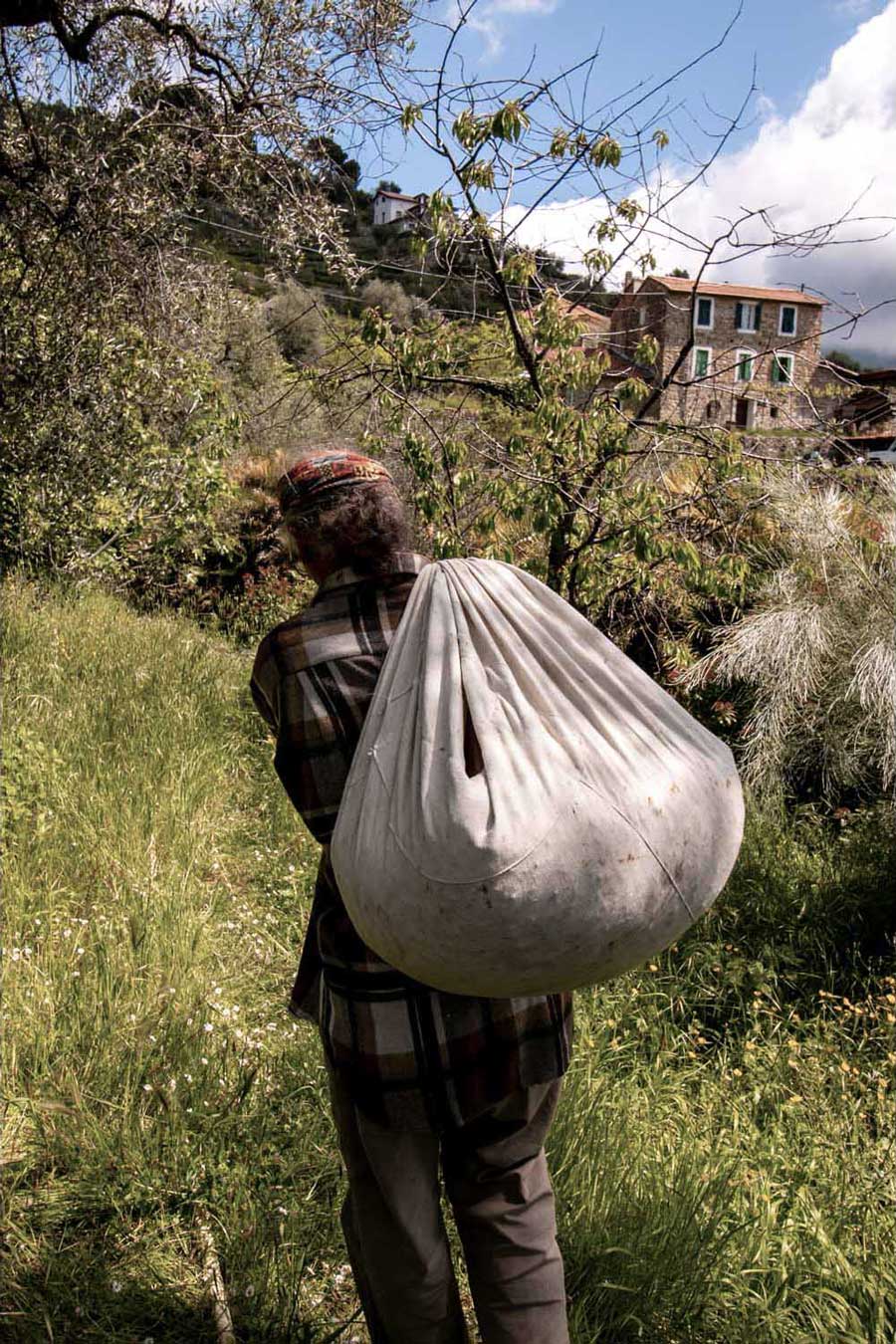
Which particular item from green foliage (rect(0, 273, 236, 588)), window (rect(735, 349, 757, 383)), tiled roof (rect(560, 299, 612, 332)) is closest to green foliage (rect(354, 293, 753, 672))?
tiled roof (rect(560, 299, 612, 332))

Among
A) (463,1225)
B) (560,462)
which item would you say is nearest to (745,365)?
(560,462)

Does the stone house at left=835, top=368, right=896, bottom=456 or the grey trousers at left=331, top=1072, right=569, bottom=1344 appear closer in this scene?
the grey trousers at left=331, top=1072, right=569, bottom=1344

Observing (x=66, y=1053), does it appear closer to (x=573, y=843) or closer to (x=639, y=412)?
(x=573, y=843)

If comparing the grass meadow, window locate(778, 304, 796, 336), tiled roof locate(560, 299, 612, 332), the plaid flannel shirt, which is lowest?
the grass meadow

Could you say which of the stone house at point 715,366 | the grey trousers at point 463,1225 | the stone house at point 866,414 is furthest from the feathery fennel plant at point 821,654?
the grey trousers at point 463,1225

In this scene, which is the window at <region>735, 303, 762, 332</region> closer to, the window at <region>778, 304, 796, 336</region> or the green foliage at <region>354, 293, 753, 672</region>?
the window at <region>778, 304, 796, 336</region>

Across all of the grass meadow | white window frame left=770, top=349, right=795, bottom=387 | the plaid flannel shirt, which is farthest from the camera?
white window frame left=770, top=349, right=795, bottom=387

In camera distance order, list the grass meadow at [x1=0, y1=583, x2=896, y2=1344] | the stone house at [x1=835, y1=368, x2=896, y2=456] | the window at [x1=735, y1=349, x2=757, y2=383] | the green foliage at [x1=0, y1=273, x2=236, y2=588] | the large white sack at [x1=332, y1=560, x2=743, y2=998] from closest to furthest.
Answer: the large white sack at [x1=332, y1=560, x2=743, y2=998]
the grass meadow at [x1=0, y1=583, x2=896, y2=1344]
the window at [x1=735, y1=349, x2=757, y2=383]
the stone house at [x1=835, y1=368, x2=896, y2=456]
the green foliage at [x1=0, y1=273, x2=236, y2=588]

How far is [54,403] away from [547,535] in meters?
3.80

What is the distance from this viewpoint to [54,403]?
263 inches

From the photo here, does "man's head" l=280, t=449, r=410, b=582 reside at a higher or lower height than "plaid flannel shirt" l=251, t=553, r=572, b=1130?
higher

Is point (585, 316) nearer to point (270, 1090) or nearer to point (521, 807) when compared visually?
point (270, 1090)

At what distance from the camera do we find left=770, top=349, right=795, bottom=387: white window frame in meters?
4.21

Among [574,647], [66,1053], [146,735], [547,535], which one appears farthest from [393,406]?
[574,647]
